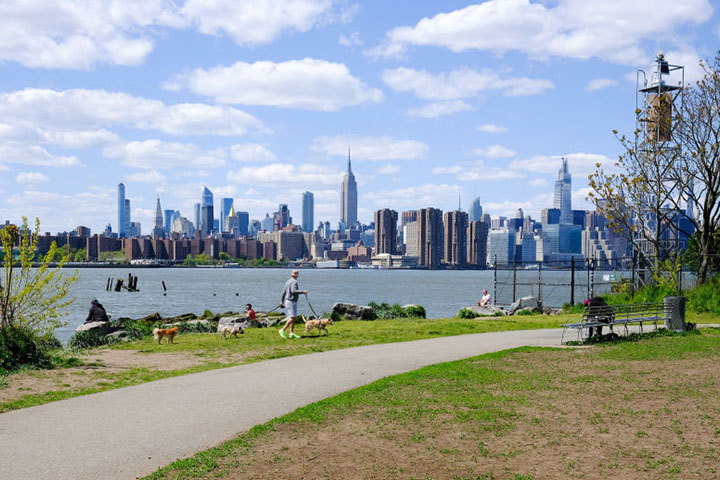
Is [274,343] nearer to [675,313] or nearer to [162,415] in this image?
[162,415]

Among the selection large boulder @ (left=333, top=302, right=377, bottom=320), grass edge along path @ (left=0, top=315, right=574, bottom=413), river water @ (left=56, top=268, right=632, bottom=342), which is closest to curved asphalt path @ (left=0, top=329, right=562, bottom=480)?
grass edge along path @ (left=0, top=315, right=574, bottom=413)

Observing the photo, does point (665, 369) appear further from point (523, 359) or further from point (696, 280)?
point (696, 280)

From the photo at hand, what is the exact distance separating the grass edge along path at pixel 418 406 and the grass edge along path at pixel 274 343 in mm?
3838

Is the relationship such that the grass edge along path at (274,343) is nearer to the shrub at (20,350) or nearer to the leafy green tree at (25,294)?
the shrub at (20,350)

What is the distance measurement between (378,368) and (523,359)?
3.21m

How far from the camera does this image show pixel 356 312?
27.8m

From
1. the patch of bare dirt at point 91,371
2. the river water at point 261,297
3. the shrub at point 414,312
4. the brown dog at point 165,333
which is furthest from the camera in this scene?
the river water at point 261,297

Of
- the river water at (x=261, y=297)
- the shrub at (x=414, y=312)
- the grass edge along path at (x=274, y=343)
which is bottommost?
the river water at (x=261, y=297)

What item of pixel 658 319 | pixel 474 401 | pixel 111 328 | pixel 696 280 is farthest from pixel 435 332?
pixel 696 280

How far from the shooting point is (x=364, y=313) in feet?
90.9

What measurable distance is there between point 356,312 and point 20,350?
1586cm

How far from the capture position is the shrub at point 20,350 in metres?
13.0

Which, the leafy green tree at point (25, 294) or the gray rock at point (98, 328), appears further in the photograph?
the gray rock at point (98, 328)

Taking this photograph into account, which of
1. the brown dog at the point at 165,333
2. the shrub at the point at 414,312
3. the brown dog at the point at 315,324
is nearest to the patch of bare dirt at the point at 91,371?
the brown dog at the point at 165,333
